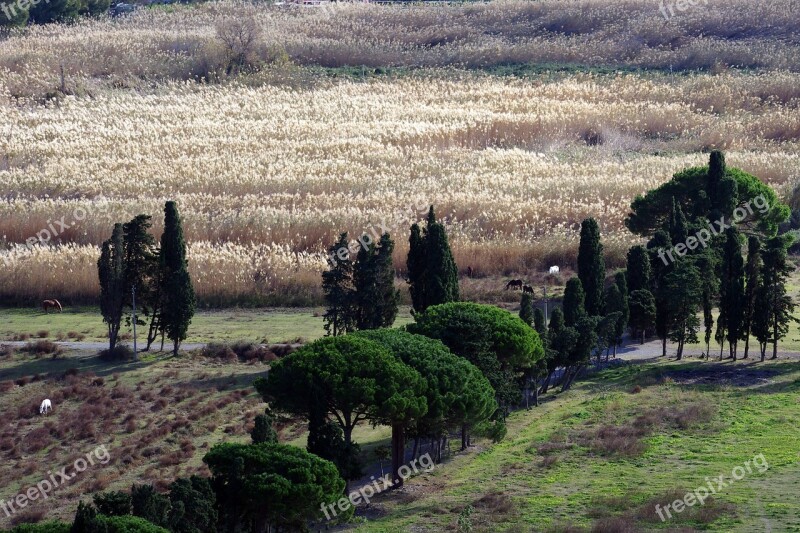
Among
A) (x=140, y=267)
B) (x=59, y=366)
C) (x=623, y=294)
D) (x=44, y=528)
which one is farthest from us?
(x=140, y=267)

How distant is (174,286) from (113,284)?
286 centimetres

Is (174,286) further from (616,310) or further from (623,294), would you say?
(623,294)

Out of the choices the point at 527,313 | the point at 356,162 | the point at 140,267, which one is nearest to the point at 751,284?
the point at 527,313

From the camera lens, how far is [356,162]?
110m

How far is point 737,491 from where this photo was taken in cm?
4491

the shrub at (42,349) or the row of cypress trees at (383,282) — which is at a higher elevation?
the row of cypress trees at (383,282)

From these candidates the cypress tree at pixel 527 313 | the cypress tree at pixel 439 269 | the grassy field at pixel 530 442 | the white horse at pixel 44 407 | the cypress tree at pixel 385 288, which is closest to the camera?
the grassy field at pixel 530 442

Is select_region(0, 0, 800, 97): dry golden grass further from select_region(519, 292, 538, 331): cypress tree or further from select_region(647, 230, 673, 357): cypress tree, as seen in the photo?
select_region(519, 292, 538, 331): cypress tree

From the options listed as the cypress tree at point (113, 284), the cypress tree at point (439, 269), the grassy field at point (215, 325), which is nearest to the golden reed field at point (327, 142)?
the grassy field at point (215, 325)

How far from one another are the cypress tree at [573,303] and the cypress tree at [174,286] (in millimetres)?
16612

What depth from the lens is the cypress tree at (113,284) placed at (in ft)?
212

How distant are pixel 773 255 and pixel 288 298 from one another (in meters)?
25.6

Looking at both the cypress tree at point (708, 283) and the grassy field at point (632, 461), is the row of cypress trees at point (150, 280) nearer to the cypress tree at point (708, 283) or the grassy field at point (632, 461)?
the grassy field at point (632, 461)

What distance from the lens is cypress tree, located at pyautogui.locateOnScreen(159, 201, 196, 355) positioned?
64.1 metres
